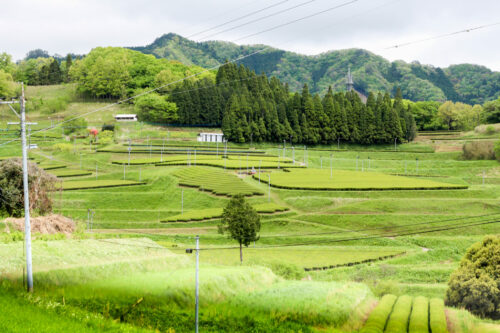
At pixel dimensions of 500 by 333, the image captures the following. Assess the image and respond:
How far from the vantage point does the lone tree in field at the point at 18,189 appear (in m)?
38.7

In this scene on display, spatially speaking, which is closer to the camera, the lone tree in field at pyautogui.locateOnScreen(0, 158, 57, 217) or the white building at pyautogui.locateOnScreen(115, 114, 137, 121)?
the lone tree in field at pyautogui.locateOnScreen(0, 158, 57, 217)

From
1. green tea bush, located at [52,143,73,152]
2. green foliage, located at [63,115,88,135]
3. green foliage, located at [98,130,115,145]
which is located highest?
green foliage, located at [63,115,88,135]

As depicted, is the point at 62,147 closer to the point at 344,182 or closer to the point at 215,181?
the point at 215,181

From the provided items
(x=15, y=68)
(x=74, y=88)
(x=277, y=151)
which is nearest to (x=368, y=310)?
(x=277, y=151)

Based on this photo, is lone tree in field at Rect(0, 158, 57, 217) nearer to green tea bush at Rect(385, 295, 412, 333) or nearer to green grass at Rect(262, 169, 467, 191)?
green grass at Rect(262, 169, 467, 191)

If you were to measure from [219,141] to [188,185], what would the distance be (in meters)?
36.3

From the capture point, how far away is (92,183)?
62719mm

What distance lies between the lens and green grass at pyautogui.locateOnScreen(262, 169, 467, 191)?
5669cm

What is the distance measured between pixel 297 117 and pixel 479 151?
33559mm

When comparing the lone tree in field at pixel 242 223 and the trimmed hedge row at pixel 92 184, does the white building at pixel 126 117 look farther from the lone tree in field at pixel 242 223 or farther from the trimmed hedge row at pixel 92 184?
the lone tree in field at pixel 242 223

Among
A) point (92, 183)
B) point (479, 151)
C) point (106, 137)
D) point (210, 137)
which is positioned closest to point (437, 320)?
point (92, 183)

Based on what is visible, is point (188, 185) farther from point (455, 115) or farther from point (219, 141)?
point (455, 115)

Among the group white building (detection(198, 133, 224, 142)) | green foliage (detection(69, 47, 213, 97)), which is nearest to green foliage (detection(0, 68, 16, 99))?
green foliage (detection(69, 47, 213, 97))

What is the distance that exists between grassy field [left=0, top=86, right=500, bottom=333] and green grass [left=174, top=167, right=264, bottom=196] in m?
0.30
